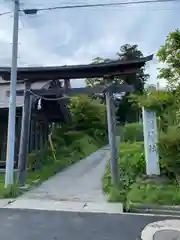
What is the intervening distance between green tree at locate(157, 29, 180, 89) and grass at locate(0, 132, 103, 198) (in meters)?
5.35

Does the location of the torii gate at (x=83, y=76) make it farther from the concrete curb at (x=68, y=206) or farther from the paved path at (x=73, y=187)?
the concrete curb at (x=68, y=206)

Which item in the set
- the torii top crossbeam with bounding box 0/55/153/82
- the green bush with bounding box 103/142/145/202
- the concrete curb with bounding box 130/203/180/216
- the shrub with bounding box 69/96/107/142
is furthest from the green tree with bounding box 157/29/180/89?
the shrub with bounding box 69/96/107/142

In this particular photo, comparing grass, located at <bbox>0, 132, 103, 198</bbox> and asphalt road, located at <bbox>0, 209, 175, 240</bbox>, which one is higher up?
grass, located at <bbox>0, 132, 103, 198</bbox>

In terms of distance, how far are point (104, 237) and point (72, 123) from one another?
59.8 feet

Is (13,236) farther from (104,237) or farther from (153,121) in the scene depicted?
(153,121)

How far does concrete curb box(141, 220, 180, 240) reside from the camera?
17.6 feet

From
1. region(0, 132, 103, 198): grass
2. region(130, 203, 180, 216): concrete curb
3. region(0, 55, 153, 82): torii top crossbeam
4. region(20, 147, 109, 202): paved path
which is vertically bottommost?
region(130, 203, 180, 216): concrete curb

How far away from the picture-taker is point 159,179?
8812 millimetres

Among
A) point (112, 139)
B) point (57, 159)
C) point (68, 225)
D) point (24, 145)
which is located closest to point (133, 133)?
point (57, 159)

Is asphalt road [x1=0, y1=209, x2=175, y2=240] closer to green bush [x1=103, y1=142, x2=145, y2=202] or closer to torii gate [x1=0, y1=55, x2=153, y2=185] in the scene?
green bush [x1=103, y1=142, x2=145, y2=202]

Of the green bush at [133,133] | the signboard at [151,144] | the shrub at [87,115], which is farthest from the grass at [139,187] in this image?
the shrub at [87,115]

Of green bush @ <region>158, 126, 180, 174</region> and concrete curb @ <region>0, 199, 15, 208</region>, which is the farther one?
green bush @ <region>158, 126, 180, 174</region>

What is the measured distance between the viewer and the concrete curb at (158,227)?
538cm

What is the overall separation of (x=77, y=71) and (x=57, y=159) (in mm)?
6749
